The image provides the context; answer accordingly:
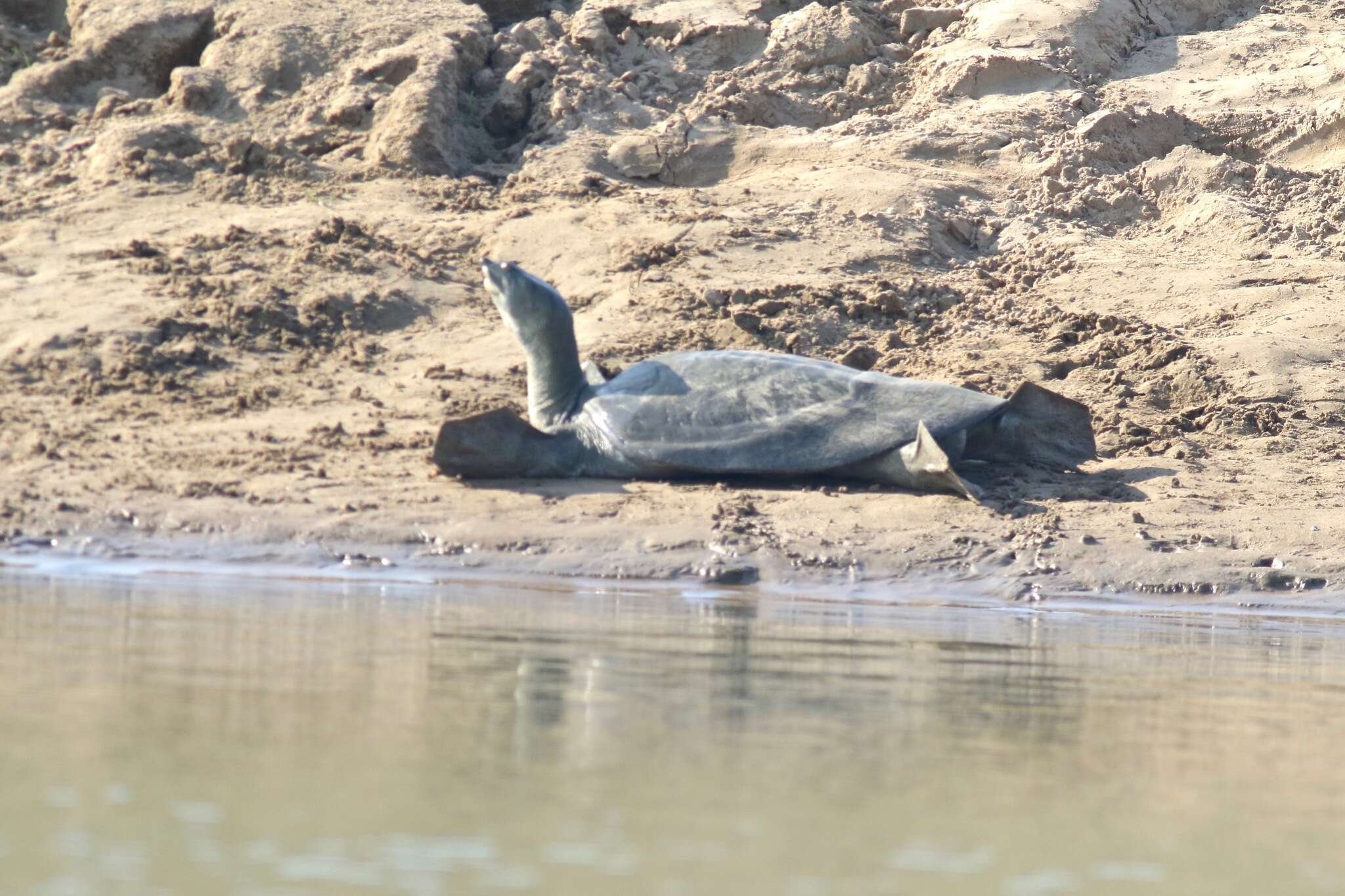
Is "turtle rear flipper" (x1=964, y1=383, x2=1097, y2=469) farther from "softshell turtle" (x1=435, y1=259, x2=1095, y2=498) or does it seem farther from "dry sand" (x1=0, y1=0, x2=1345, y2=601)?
"dry sand" (x1=0, y1=0, x2=1345, y2=601)

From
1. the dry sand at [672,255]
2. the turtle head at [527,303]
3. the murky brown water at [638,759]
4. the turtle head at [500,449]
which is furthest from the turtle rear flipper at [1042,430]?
the murky brown water at [638,759]

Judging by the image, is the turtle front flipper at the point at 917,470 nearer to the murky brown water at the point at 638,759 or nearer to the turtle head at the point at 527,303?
the turtle head at the point at 527,303

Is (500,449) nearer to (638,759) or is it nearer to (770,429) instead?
(770,429)

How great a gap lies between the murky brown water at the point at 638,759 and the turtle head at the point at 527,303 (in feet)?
9.14

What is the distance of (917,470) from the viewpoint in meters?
6.62

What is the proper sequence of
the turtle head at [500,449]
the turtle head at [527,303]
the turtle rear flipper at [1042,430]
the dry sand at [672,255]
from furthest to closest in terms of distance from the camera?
the turtle head at [527,303] → the turtle rear flipper at [1042,430] → the turtle head at [500,449] → the dry sand at [672,255]

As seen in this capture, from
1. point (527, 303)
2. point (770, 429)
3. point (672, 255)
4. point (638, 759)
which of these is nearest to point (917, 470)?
point (770, 429)

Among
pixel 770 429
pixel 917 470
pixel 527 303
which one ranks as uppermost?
pixel 527 303

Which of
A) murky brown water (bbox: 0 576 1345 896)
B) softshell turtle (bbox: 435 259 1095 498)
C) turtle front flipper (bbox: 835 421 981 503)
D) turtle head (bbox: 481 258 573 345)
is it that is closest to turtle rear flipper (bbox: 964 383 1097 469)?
softshell turtle (bbox: 435 259 1095 498)

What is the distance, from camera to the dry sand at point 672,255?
647cm

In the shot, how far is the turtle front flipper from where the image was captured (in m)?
6.52

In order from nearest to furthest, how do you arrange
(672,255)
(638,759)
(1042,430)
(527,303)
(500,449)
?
(638,759), (500,449), (1042,430), (527,303), (672,255)

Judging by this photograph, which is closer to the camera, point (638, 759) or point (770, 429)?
point (638, 759)

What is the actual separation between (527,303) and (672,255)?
67.1 inches
